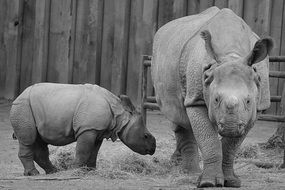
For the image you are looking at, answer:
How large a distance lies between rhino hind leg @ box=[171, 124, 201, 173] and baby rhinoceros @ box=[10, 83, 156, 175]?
14.0 inches

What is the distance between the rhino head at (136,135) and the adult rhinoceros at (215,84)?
490 millimetres

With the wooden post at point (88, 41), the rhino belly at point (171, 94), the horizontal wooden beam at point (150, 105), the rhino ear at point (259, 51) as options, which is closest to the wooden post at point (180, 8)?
the wooden post at point (88, 41)

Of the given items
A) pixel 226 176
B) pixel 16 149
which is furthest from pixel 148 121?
pixel 226 176

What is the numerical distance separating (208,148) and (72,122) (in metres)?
1.87

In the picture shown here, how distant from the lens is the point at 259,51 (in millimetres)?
6352

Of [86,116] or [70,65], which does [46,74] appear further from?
[86,116]

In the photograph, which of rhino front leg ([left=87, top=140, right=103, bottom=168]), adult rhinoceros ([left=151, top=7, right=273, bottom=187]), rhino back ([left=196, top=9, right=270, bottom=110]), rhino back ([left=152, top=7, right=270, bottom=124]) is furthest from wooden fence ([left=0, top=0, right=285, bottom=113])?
rhino back ([left=196, top=9, right=270, bottom=110])

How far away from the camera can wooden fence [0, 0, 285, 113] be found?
1295 cm

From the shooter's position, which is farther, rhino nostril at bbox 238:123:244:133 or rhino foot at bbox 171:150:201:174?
rhino foot at bbox 171:150:201:174

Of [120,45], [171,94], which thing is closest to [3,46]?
[120,45]

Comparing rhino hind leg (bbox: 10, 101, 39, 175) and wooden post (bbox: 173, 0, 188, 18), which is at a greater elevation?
wooden post (bbox: 173, 0, 188, 18)

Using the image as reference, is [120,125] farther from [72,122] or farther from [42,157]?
[42,157]

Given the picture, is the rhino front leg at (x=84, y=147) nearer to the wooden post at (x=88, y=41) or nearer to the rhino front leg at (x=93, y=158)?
the rhino front leg at (x=93, y=158)

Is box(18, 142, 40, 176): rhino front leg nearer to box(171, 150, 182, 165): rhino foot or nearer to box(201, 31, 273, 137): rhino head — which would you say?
box(171, 150, 182, 165): rhino foot
